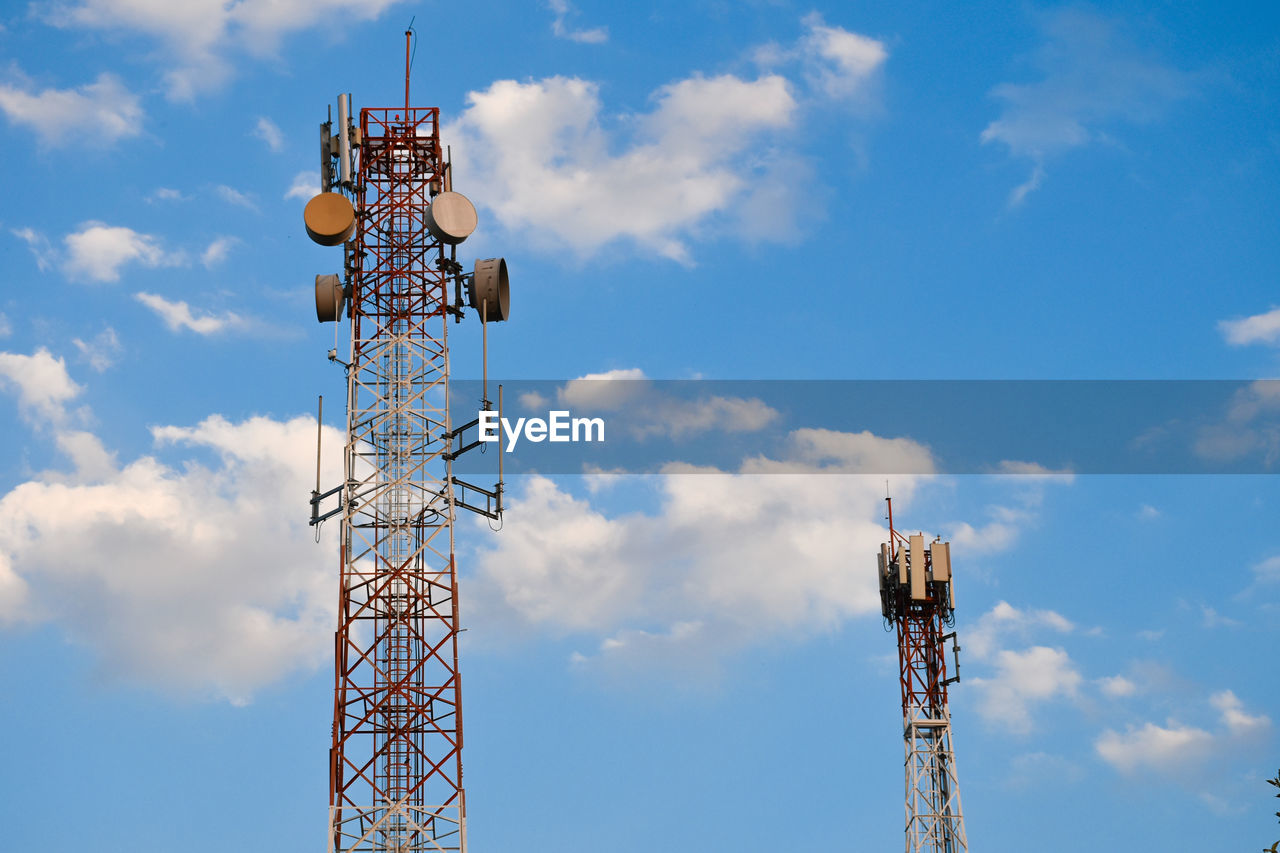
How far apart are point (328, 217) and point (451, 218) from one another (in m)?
4.51

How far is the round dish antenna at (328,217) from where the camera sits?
206 feet

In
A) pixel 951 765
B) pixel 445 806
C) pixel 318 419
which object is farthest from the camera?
pixel 951 765

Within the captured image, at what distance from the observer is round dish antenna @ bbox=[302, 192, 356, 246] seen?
62.8 m

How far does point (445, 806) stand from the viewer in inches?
2323

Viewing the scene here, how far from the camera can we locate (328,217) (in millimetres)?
62875

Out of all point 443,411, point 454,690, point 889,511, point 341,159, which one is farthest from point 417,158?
point 889,511

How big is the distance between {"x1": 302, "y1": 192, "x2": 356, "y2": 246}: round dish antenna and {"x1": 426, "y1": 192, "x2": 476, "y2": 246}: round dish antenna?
9.95 feet

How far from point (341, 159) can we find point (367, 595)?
1643 centimetres

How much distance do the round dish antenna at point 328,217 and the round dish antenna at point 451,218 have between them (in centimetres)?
303

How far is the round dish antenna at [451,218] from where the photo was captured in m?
62.9

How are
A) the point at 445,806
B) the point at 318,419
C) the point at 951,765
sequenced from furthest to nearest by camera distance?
1. the point at 951,765
2. the point at 318,419
3. the point at 445,806

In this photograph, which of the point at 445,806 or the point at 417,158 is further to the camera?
the point at 417,158

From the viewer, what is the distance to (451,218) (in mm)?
63188

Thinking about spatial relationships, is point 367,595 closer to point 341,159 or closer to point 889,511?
point 341,159
